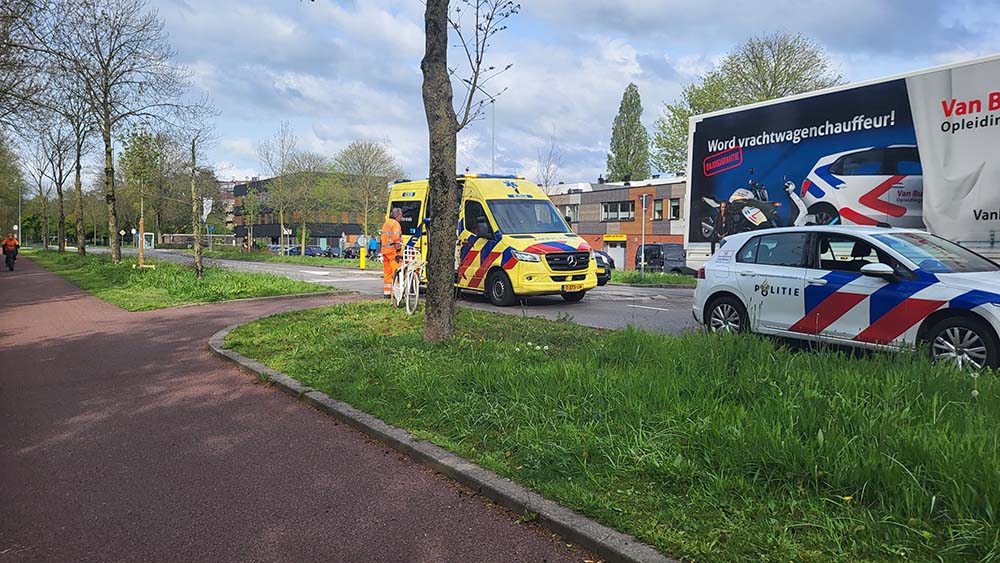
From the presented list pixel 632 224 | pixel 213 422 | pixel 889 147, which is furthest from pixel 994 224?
pixel 632 224

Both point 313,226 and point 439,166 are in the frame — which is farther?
point 313,226

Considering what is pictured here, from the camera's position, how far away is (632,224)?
5428cm

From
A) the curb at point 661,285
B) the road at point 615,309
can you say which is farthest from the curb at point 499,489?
the curb at point 661,285

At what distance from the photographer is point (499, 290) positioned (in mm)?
12992

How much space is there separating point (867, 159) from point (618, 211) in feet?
157

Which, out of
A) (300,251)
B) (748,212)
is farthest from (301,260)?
(748,212)

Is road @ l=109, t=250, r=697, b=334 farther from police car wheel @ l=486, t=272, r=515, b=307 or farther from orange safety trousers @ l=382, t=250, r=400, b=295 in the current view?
orange safety trousers @ l=382, t=250, r=400, b=295

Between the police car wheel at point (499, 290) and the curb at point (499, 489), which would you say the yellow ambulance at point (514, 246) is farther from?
the curb at point (499, 489)

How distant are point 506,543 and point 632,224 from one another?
52517 mm

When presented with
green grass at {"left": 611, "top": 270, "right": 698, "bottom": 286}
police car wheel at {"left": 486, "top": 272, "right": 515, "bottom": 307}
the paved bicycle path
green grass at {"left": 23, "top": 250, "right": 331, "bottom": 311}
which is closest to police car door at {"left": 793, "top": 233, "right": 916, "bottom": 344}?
the paved bicycle path

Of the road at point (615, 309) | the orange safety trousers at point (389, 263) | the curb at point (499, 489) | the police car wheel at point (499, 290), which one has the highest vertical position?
the orange safety trousers at point (389, 263)

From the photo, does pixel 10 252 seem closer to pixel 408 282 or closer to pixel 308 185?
pixel 308 185

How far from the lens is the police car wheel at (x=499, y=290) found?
1273 centimetres

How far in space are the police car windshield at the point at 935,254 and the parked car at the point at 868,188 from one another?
113 centimetres
